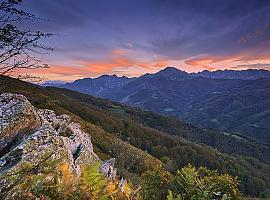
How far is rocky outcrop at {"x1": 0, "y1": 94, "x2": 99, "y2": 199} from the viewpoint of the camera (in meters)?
Result: 5.02

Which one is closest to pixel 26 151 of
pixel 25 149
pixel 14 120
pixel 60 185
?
pixel 25 149

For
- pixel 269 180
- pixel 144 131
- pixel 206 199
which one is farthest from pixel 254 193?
pixel 206 199

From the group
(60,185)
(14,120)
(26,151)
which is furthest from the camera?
(14,120)

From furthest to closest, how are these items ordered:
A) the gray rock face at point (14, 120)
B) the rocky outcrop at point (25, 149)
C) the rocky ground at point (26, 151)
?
the gray rock face at point (14, 120), the rocky outcrop at point (25, 149), the rocky ground at point (26, 151)

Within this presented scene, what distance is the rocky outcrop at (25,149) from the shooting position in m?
5.02

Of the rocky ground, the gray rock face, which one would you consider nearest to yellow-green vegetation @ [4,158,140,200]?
the rocky ground

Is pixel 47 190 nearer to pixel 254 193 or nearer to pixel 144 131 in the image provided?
pixel 254 193

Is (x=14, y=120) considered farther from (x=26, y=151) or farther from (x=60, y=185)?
(x=60, y=185)

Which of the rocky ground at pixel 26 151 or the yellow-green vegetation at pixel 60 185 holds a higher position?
the rocky ground at pixel 26 151

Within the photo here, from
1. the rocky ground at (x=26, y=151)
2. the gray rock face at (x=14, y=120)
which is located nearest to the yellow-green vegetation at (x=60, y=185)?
the rocky ground at (x=26, y=151)

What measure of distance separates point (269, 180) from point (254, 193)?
23.4m

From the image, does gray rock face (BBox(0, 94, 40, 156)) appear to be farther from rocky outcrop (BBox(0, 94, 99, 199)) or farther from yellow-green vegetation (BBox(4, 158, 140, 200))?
yellow-green vegetation (BBox(4, 158, 140, 200))

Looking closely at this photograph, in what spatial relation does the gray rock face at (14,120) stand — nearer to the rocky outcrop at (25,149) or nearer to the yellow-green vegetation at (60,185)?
the rocky outcrop at (25,149)

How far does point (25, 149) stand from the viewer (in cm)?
588
